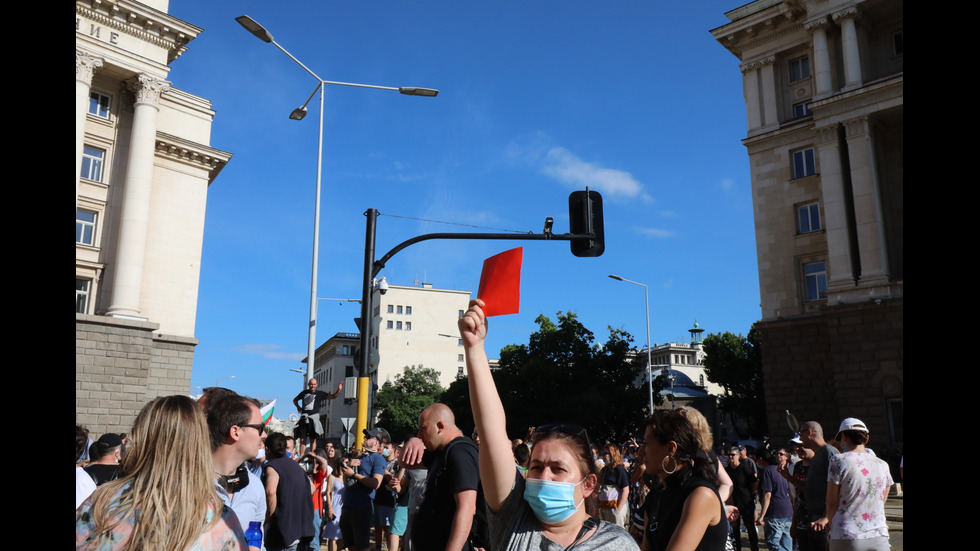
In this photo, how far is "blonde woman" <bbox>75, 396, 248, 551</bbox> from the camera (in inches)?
96.9

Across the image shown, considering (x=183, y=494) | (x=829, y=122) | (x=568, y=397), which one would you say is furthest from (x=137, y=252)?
(x=183, y=494)

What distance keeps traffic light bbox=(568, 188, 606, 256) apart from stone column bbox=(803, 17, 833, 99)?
23.7 m

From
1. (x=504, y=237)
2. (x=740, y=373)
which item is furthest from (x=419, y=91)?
(x=740, y=373)

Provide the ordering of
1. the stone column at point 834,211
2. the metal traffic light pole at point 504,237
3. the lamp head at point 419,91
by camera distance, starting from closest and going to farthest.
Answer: the metal traffic light pole at point 504,237 < the lamp head at point 419,91 < the stone column at point 834,211

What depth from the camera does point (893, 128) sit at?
29.7 metres

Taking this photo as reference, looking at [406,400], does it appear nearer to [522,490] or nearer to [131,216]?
[131,216]

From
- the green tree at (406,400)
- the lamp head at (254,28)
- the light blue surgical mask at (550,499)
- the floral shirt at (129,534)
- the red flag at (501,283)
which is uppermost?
the lamp head at (254,28)

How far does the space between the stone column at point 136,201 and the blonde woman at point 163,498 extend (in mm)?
31847

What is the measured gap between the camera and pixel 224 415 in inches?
140

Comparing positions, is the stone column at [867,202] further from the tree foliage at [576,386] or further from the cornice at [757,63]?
the tree foliage at [576,386]

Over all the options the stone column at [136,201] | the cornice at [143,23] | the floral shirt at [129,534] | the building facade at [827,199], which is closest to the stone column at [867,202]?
the building facade at [827,199]

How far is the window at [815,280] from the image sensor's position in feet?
102

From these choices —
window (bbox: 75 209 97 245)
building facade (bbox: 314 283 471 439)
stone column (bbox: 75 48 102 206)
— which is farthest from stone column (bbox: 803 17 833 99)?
building facade (bbox: 314 283 471 439)
